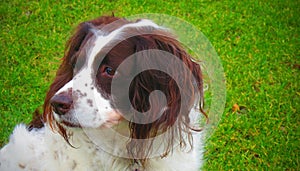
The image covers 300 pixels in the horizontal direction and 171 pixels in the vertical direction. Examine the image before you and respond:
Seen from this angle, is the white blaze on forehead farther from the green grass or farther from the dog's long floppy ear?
the green grass

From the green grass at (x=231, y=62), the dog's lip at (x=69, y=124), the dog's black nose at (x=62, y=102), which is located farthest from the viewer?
the green grass at (x=231, y=62)

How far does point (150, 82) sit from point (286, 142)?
225 cm

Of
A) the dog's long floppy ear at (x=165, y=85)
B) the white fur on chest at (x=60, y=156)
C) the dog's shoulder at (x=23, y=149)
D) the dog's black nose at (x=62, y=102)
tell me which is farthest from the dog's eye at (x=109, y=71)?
the dog's shoulder at (x=23, y=149)

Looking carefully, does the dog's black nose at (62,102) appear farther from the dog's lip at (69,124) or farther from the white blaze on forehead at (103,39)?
the white blaze on forehead at (103,39)

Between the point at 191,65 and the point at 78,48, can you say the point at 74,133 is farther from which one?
the point at 191,65

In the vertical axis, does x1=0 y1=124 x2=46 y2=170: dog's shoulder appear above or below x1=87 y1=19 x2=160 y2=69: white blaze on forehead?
below

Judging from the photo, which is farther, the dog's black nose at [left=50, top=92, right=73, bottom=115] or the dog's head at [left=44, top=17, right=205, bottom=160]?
the dog's head at [left=44, top=17, right=205, bottom=160]

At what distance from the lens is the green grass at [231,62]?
170 inches

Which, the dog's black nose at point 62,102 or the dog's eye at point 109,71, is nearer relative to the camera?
the dog's black nose at point 62,102

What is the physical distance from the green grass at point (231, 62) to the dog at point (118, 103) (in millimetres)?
1436

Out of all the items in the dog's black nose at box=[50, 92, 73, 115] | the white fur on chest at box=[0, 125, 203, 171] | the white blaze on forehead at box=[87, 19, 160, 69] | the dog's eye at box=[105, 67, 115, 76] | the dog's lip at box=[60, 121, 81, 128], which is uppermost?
the white blaze on forehead at box=[87, 19, 160, 69]

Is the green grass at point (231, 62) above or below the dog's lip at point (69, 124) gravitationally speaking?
below

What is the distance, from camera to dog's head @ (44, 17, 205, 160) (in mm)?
2582

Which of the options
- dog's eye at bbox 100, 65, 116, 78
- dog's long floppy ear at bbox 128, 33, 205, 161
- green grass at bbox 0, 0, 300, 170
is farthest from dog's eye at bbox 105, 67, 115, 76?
green grass at bbox 0, 0, 300, 170
